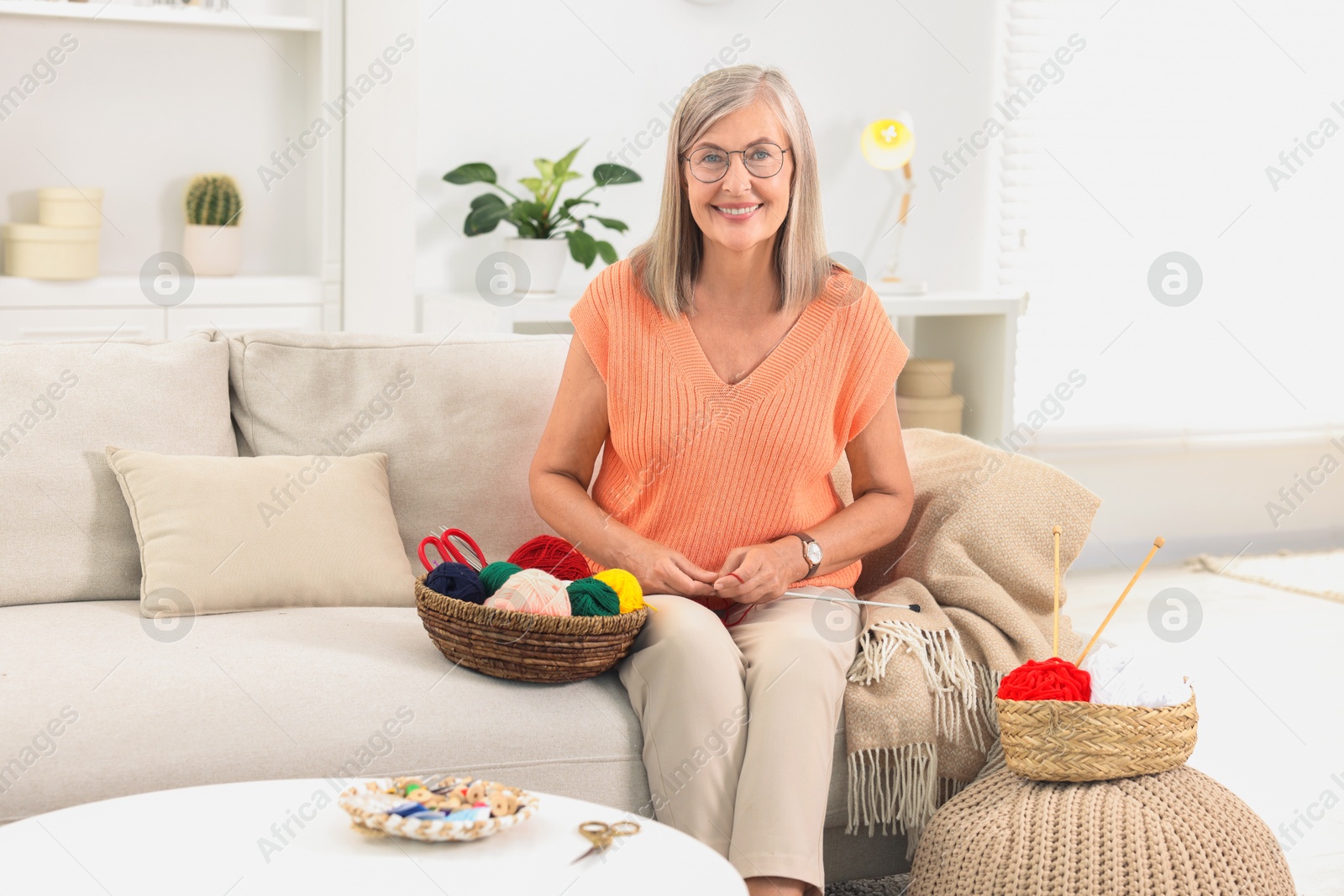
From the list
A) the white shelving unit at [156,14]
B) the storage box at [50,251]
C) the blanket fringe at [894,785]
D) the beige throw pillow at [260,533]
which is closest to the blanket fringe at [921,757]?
the blanket fringe at [894,785]

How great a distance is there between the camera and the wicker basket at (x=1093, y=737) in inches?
60.3

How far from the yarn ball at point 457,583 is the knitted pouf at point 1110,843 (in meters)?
0.62

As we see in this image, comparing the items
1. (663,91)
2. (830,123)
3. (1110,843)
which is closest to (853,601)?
(1110,843)

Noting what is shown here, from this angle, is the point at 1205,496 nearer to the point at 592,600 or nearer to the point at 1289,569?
the point at 1289,569

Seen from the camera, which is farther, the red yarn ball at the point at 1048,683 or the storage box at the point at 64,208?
the storage box at the point at 64,208

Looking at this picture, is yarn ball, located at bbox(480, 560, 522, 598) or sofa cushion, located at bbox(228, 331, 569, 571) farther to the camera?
sofa cushion, located at bbox(228, 331, 569, 571)

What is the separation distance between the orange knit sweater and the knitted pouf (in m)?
0.42

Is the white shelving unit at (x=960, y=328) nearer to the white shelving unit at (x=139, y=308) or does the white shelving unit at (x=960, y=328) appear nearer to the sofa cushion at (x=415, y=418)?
the white shelving unit at (x=139, y=308)

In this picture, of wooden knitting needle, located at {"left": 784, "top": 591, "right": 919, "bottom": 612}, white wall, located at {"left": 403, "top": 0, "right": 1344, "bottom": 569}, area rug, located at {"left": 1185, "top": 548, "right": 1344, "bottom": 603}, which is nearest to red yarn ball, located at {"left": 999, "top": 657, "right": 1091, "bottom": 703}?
wooden knitting needle, located at {"left": 784, "top": 591, "right": 919, "bottom": 612}

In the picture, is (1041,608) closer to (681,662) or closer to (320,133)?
(681,662)

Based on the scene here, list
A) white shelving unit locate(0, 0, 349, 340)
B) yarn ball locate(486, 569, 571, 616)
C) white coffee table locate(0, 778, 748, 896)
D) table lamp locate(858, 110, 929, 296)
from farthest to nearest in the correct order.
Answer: table lamp locate(858, 110, 929, 296) < white shelving unit locate(0, 0, 349, 340) < yarn ball locate(486, 569, 571, 616) < white coffee table locate(0, 778, 748, 896)

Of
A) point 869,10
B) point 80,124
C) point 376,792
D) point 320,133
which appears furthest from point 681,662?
point 869,10

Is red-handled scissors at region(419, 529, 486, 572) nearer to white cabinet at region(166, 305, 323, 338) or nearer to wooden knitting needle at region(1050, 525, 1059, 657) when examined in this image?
wooden knitting needle at region(1050, 525, 1059, 657)

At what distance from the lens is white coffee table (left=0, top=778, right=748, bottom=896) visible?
1.08 m
